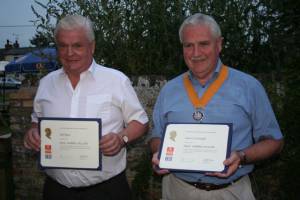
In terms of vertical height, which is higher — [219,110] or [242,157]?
[219,110]

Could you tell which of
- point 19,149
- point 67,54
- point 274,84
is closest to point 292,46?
point 274,84

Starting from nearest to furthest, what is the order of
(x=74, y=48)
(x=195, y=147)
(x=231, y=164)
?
(x=231, y=164)
(x=195, y=147)
(x=74, y=48)

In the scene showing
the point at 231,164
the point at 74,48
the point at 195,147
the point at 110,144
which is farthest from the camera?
the point at 74,48

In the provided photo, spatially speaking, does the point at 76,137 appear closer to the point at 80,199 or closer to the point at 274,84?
the point at 80,199

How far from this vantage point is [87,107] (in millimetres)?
2979

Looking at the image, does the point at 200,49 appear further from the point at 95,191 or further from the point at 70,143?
the point at 95,191

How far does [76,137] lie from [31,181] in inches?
118

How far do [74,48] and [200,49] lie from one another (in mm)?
849

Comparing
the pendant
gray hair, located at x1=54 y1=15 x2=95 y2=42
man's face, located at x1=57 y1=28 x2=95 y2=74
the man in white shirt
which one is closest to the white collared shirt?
the man in white shirt

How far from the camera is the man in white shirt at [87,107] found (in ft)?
9.64

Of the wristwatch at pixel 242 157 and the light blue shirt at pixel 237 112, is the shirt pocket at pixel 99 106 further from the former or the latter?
the wristwatch at pixel 242 157

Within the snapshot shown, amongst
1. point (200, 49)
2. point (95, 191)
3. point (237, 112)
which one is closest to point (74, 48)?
point (200, 49)

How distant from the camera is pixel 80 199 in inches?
119

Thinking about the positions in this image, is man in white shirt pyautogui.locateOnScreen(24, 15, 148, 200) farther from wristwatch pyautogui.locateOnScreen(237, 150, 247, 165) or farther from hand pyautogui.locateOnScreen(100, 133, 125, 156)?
wristwatch pyautogui.locateOnScreen(237, 150, 247, 165)
